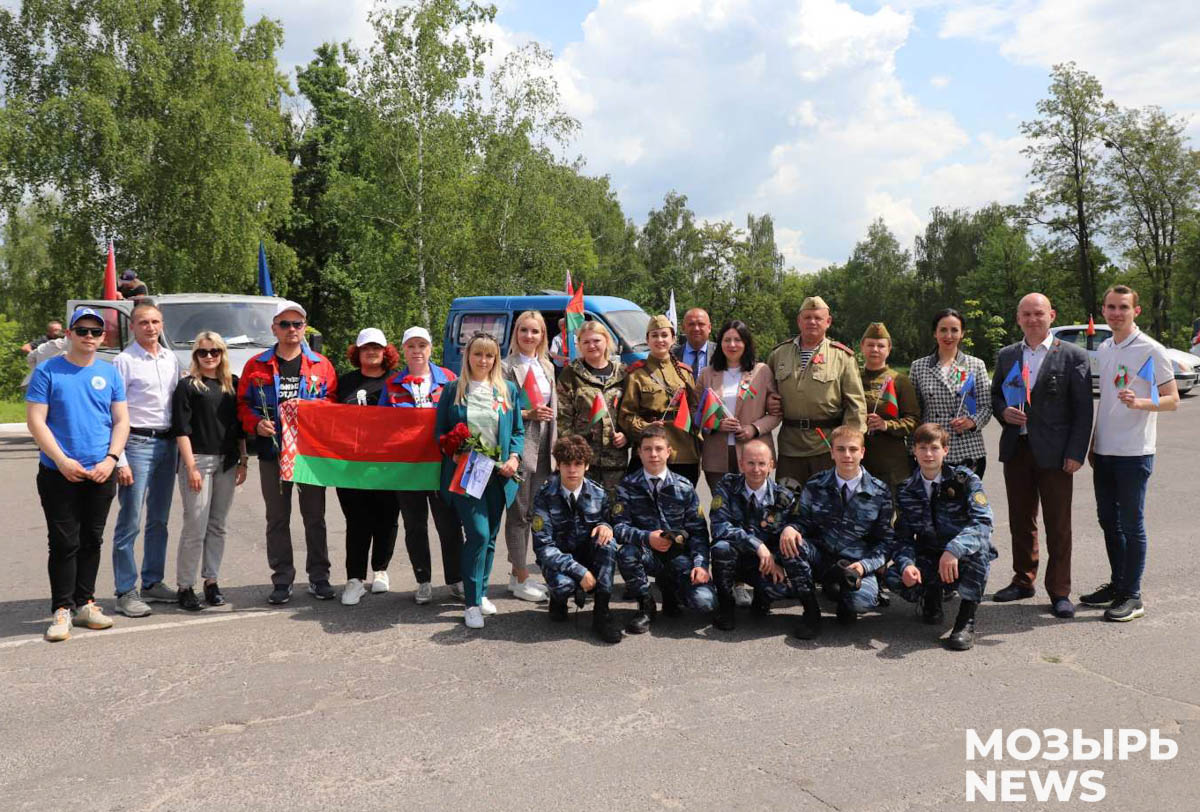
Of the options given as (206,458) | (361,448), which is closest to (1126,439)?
(361,448)

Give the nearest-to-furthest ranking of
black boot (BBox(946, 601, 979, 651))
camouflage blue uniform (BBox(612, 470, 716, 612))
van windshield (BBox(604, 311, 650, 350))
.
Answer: black boot (BBox(946, 601, 979, 651)) → camouflage blue uniform (BBox(612, 470, 716, 612)) → van windshield (BBox(604, 311, 650, 350))

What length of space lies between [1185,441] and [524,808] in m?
13.6

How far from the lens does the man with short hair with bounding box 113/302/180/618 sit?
18.7 ft

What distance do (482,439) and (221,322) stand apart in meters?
9.62

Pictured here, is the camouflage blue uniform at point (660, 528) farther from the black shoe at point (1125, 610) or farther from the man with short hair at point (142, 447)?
the man with short hair at point (142, 447)

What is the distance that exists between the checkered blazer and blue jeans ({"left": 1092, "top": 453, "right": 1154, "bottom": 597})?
28.5 inches

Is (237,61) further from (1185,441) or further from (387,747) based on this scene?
(387,747)

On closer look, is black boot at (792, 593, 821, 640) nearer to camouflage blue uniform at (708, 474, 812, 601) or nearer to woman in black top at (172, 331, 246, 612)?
camouflage blue uniform at (708, 474, 812, 601)

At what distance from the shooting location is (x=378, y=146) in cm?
2723

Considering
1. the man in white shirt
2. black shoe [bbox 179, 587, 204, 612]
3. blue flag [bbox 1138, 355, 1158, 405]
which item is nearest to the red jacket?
black shoe [bbox 179, 587, 204, 612]

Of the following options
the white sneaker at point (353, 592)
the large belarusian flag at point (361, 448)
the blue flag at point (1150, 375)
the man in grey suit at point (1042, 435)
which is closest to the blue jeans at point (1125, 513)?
the man in grey suit at point (1042, 435)

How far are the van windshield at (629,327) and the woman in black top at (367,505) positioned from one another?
8815mm

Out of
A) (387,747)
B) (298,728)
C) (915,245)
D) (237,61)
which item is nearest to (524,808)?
(387,747)

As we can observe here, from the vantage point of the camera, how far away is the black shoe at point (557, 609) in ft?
18.0
